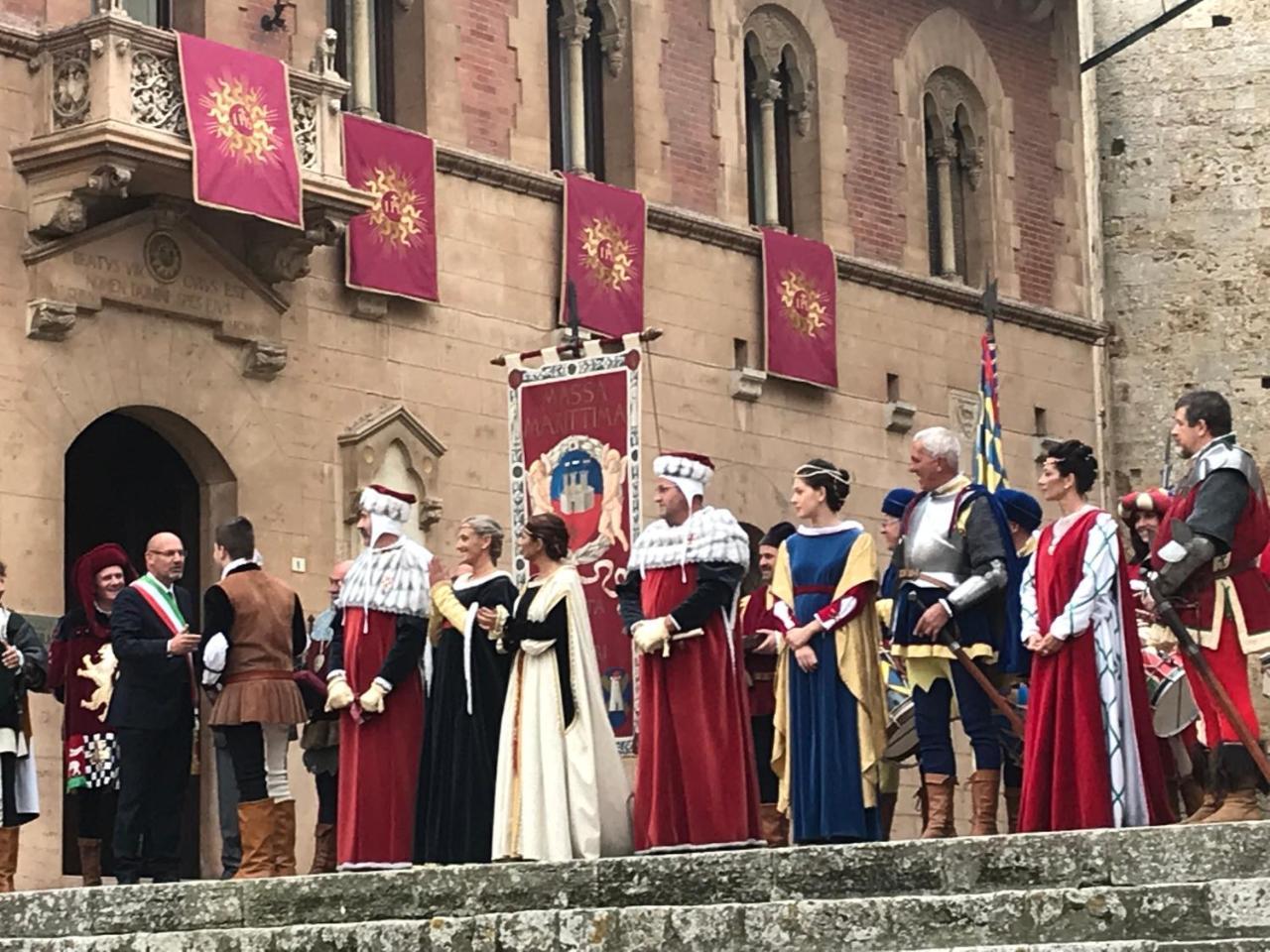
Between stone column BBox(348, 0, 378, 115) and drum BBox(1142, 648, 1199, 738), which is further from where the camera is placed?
stone column BBox(348, 0, 378, 115)

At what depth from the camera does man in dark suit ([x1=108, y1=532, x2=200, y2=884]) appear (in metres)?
13.5

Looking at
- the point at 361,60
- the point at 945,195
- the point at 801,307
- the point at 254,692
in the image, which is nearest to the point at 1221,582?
the point at 254,692

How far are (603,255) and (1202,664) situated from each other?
12506mm

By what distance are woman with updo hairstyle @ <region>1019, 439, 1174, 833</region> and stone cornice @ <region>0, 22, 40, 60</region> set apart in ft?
30.9

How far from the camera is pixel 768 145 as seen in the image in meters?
25.2

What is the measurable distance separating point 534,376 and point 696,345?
6746 mm

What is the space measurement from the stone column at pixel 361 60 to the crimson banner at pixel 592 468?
15.3 ft

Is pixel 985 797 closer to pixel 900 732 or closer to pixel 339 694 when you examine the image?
pixel 900 732

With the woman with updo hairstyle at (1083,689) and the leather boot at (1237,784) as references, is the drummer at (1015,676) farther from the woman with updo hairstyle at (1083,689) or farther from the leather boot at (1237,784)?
Result: the leather boot at (1237,784)

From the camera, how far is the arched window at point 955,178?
2705 cm

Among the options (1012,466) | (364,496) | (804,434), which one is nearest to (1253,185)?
(1012,466)

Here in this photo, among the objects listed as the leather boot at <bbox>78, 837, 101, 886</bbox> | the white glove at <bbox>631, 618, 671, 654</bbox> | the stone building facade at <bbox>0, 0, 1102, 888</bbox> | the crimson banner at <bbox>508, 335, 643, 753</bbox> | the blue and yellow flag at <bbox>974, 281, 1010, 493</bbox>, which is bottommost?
the leather boot at <bbox>78, 837, 101, 886</bbox>

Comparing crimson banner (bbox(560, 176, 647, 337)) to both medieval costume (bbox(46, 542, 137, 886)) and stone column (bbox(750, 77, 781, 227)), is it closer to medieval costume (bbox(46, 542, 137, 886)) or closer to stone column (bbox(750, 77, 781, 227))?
stone column (bbox(750, 77, 781, 227))

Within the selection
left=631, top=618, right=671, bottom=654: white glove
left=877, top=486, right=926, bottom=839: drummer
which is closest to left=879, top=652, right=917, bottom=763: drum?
left=877, top=486, right=926, bottom=839: drummer
